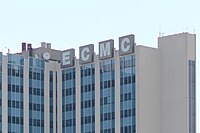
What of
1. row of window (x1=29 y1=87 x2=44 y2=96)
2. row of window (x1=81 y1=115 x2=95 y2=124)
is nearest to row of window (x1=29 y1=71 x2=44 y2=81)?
row of window (x1=29 y1=87 x2=44 y2=96)

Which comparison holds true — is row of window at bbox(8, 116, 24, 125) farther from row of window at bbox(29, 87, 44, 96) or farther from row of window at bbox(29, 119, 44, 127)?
row of window at bbox(29, 87, 44, 96)

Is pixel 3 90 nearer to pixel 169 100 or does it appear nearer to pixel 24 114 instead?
pixel 24 114

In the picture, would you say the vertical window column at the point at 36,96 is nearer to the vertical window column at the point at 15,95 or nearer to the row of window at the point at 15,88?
the vertical window column at the point at 15,95

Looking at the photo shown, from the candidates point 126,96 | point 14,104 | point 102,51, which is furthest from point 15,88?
point 126,96

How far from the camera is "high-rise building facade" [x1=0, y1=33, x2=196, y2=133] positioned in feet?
465

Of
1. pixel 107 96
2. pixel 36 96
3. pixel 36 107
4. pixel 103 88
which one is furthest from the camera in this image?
pixel 36 96

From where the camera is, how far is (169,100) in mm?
142250

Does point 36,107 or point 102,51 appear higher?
point 102,51

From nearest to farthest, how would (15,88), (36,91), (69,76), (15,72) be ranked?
(15,88) → (15,72) → (36,91) → (69,76)

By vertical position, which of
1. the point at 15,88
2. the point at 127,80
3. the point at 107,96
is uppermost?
the point at 127,80

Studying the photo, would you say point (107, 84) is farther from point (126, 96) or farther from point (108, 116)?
point (108, 116)

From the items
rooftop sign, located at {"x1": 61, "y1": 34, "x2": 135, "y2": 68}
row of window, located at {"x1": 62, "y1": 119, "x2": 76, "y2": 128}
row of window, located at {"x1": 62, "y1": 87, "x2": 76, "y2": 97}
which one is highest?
rooftop sign, located at {"x1": 61, "y1": 34, "x2": 135, "y2": 68}

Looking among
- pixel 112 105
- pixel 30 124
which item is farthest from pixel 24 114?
pixel 112 105

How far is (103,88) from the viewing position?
14762 cm
